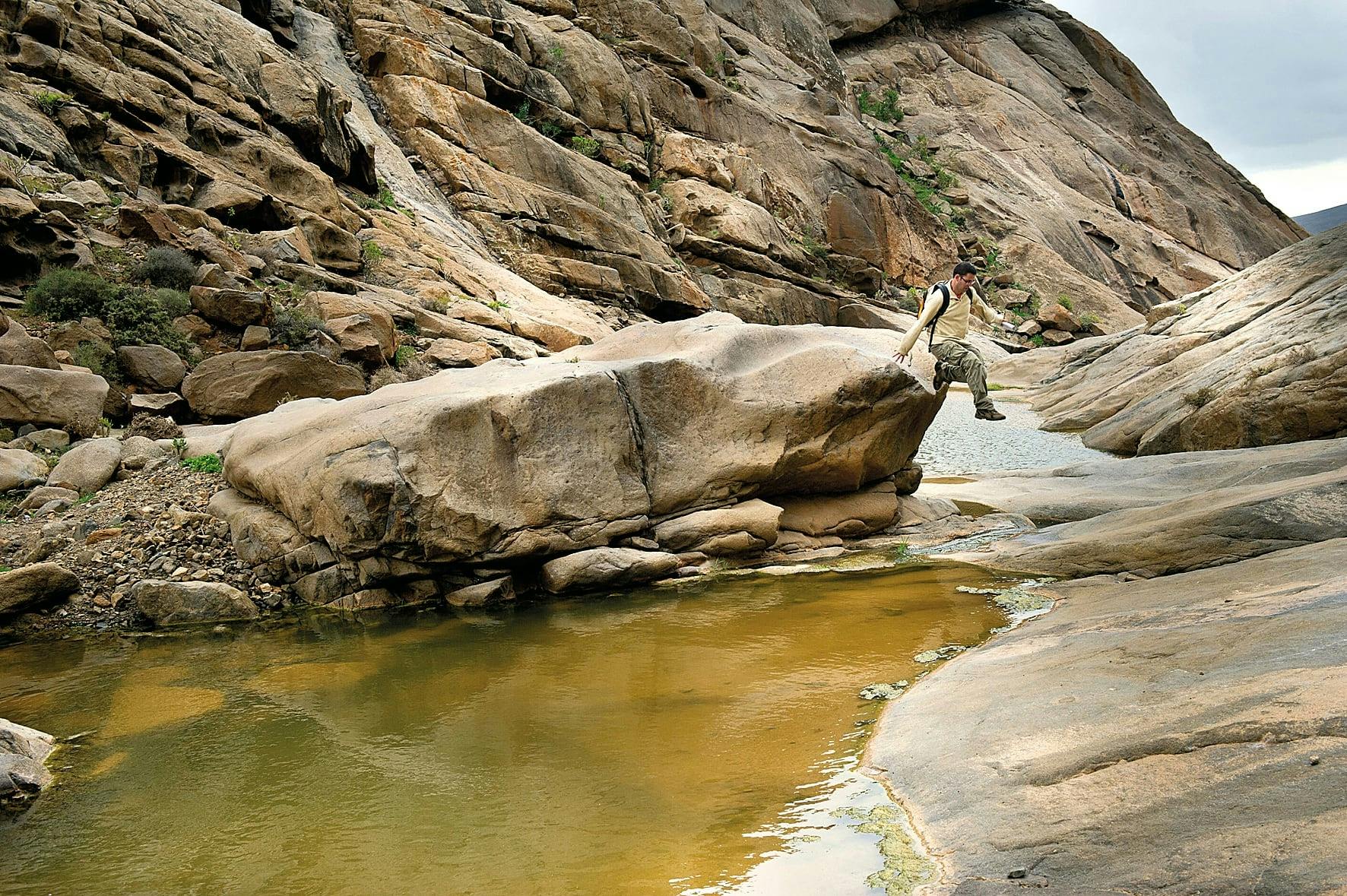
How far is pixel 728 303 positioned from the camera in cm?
3086

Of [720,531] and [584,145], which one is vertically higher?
[584,145]

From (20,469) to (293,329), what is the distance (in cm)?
462

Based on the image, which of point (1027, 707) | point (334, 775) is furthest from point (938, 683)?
point (334, 775)

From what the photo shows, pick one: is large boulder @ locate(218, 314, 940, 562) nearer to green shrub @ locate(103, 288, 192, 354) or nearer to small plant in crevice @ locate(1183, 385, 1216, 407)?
green shrub @ locate(103, 288, 192, 354)

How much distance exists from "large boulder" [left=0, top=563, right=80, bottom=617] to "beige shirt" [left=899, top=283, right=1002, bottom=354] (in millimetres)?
8258

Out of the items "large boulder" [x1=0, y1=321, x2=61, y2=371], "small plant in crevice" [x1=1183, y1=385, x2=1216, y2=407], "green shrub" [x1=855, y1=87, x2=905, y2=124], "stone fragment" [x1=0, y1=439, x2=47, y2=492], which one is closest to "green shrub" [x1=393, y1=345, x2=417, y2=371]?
"large boulder" [x1=0, y1=321, x2=61, y2=371]

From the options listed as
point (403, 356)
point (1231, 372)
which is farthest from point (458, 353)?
point (1231, 372)

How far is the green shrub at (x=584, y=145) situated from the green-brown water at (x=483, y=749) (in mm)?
24438

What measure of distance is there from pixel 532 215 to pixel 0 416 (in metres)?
16.8

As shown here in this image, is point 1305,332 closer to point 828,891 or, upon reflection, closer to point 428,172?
point 828,891

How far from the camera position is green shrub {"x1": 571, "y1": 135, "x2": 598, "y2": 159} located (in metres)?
29.5

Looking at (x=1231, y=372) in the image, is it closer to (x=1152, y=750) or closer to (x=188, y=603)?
(x=1152, y=750)

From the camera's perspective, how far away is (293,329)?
13398 mm

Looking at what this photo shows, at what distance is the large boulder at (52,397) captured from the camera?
33.2 feet
